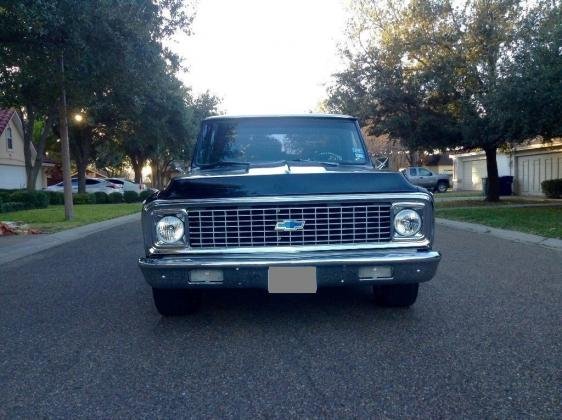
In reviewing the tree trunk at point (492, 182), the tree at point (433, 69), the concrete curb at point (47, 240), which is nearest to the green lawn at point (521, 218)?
the tree at point (433, 69)

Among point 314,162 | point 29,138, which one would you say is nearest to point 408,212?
point 314,162

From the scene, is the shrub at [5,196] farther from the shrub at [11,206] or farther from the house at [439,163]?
the house at [439,163]

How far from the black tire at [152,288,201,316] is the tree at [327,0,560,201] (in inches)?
568

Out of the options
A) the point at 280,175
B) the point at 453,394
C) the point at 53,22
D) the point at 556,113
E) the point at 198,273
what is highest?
the point at 53,22

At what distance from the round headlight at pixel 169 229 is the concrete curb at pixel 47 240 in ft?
19.6

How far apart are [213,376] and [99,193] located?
3060 centimetres

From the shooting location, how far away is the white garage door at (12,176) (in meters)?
32.2

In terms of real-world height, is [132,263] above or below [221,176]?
below

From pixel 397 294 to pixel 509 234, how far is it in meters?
8.21

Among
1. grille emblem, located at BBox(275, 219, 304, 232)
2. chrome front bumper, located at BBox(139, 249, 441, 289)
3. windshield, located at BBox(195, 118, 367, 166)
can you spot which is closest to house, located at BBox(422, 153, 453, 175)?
windshield, located at BBox(195, 118, 367, 166)

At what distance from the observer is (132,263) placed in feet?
29.6

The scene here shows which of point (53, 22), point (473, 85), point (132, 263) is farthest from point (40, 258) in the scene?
point (473, 85)

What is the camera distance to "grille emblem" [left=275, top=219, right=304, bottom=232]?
4.60 m

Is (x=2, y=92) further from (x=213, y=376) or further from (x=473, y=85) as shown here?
(x=473, y=85)
